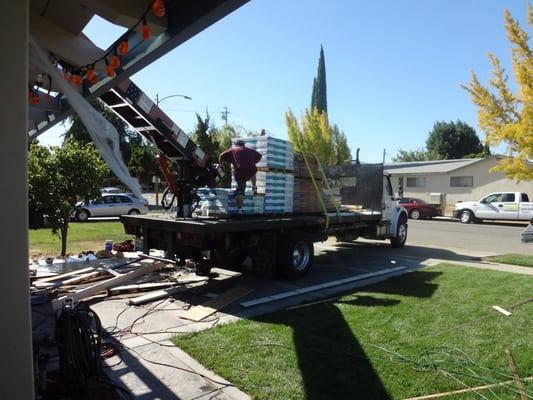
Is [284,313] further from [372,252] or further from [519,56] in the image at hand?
[519,56]

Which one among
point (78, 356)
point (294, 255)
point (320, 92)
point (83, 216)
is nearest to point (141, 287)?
point (294, 255)

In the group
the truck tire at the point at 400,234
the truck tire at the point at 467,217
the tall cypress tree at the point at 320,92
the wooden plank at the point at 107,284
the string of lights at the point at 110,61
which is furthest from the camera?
the tall cypress tree at the point at 320,92

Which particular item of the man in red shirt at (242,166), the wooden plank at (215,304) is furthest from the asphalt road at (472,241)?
the wooden plank at (215,304)

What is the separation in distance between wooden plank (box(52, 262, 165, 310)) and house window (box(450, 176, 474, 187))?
31.4 meters

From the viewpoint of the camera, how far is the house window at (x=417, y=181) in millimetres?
38234

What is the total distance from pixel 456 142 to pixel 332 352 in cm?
6264

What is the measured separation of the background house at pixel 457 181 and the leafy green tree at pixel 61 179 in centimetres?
2530

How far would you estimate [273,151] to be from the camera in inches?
363

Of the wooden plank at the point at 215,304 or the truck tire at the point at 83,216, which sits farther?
the truck tire at the point at 83,216

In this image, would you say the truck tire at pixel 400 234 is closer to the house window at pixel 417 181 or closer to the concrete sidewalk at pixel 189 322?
the concrete sidewalk at pixel 189 322

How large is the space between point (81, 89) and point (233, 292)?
4137 mm

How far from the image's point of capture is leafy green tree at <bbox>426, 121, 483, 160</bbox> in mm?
61347

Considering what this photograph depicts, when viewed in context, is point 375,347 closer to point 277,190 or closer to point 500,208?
point 277,190

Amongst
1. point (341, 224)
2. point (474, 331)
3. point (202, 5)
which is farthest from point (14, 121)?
point (341, 224)
